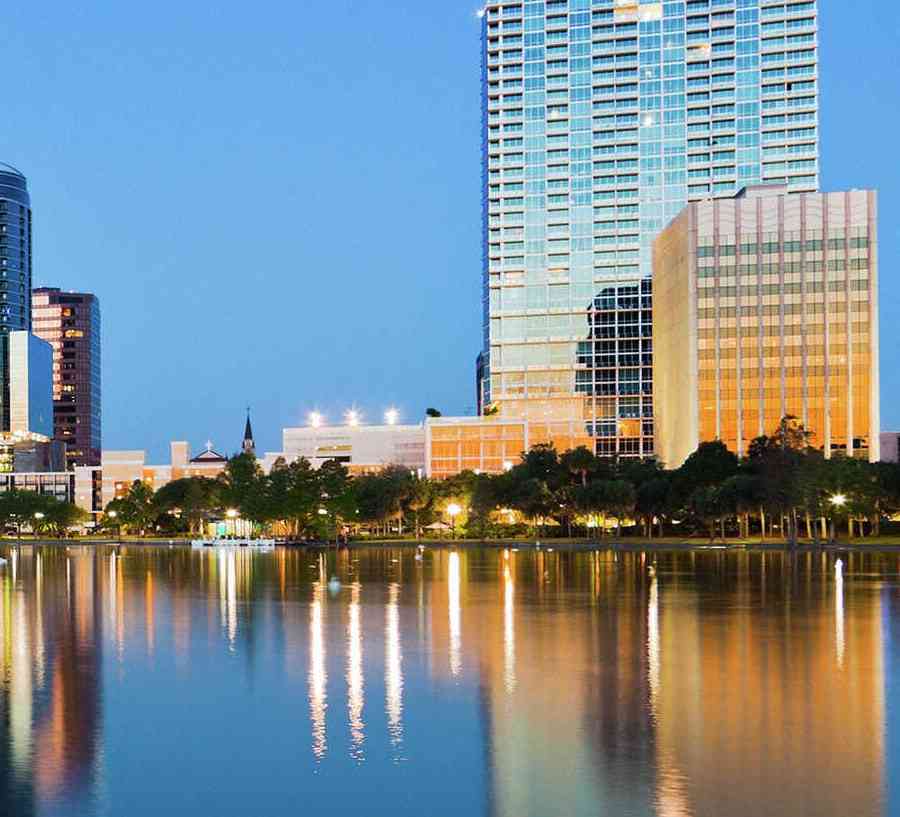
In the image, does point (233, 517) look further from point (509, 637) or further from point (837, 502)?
point (509, 637)

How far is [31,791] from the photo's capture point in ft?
51.0

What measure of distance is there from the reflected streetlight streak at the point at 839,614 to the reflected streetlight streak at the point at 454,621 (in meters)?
8.48

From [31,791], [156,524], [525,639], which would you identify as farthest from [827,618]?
[156,524]

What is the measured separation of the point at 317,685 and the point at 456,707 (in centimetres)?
372

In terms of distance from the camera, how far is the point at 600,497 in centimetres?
11925

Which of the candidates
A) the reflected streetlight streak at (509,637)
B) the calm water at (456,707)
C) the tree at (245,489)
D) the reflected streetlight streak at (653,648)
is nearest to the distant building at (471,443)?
the tree at (245,489)

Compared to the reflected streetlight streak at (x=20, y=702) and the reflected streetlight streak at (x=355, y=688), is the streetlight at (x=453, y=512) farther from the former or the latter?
the reflected streetlight streak at (x=20, y=702)

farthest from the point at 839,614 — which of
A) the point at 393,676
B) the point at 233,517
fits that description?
Result: the point at 233,517

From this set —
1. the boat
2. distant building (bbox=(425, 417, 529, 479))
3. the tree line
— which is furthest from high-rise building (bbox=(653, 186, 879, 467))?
the boat

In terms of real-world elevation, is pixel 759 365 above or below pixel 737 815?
above

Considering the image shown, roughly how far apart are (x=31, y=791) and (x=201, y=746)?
11.5 feet

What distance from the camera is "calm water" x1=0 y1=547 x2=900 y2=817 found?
15.4 m

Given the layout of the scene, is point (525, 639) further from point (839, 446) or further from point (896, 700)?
point (839, 446)

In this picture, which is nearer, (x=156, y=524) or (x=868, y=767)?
(x=868, y=767)
